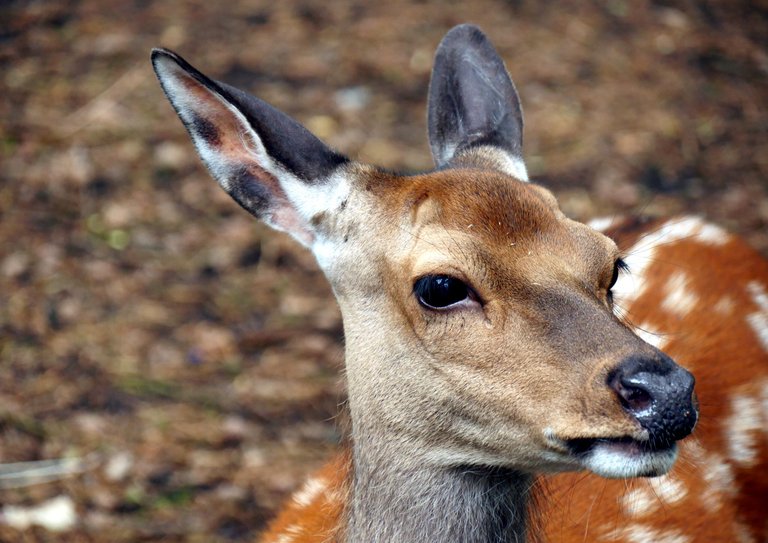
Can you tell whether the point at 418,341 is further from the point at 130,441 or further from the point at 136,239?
the point at 136,239

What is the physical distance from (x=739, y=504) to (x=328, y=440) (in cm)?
196

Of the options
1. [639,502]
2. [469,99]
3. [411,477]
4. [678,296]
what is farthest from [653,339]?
[411,477]

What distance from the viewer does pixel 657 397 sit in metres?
2.21

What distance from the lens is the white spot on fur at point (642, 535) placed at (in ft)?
10.6

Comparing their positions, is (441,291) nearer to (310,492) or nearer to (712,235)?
(310,492)

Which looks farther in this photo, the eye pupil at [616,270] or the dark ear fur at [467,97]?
the dark ear fur at [467,97]

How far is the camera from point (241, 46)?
7219 millimetres

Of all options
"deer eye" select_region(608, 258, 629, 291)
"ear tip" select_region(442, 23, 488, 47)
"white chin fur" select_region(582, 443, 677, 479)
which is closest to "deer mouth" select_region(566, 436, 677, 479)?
"white chin fur" select_region(582, 443, 677, 479)

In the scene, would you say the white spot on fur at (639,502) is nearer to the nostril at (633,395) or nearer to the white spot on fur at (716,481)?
the white spot on fur at (716,481)

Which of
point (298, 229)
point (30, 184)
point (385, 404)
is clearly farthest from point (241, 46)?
point (385, 404)

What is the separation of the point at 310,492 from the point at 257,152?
4.66 feet

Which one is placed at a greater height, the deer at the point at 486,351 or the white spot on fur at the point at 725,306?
the deer at the point at 486,351

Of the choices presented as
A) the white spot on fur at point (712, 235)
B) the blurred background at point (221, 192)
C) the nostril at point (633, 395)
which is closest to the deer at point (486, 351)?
the nostril at point (633, 395)

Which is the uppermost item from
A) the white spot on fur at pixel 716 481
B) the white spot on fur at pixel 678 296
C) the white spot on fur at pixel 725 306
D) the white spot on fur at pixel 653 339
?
the white spot on fur at pixel 653 339
